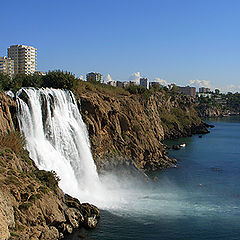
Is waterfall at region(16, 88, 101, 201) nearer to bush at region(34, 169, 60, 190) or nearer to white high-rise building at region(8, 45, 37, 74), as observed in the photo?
bush at region(34, 169, 60, 190)

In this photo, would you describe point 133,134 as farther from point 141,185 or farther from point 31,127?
point 31,127

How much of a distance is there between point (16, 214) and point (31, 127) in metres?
10.2

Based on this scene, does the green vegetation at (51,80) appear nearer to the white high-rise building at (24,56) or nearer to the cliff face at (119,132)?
the cliff face at (119,132)

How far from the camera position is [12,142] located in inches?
853

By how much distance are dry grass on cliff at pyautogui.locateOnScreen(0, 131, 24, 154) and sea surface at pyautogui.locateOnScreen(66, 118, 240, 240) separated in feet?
22.8

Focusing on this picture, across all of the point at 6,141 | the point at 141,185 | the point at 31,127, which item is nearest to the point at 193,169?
the point at 141,185

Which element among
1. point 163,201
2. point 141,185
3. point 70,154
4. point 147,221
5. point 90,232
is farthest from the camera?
point 141,185

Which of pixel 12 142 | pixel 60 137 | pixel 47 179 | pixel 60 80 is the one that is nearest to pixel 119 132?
pixel 60 80

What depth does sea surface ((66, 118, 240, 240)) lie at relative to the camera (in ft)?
69.8

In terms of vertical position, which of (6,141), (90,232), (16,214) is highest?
(6,141)

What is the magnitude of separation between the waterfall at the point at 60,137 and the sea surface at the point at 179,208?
388 cm

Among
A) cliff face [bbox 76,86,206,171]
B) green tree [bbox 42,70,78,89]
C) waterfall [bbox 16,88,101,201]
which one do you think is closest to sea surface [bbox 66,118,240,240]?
cliff face [bbox 76,86,206,171]

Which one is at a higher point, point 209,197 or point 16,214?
point 16,214

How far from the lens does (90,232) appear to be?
20875mm
